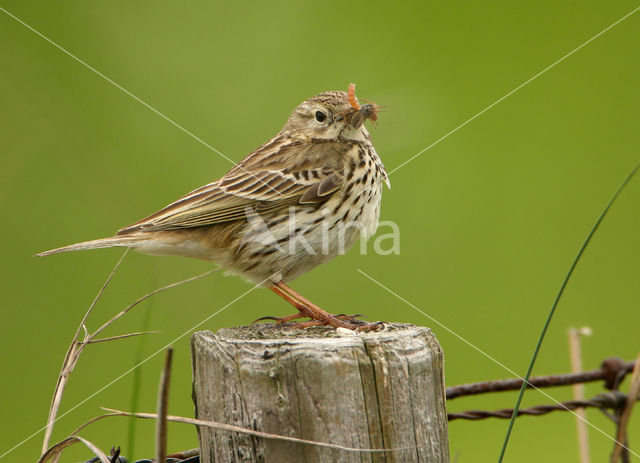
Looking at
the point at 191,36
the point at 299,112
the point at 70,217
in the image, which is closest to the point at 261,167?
the point at 299,112

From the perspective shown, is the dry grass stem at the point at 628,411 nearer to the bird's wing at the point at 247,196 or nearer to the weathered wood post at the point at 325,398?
the weathered wood post at the point at 325,398

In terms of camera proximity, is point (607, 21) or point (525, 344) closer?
point (525, 344)

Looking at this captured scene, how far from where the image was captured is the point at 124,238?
5.16m

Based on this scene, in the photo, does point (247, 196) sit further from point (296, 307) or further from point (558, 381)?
point (558, 381)

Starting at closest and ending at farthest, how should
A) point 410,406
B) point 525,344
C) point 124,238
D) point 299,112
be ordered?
point 410,406
point 124,238
point 299,112
point 525,344

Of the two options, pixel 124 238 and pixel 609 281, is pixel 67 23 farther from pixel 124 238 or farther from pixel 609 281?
pixel 609 281

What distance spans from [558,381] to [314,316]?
1514mm

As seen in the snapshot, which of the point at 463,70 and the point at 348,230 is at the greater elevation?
the point at 463,70

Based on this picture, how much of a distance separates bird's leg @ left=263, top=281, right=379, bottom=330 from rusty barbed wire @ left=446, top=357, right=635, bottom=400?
528 millimetres

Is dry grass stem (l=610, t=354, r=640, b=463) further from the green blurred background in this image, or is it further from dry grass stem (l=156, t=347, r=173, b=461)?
the green blurred background

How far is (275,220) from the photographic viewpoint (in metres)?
5.13

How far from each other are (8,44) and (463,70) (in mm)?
5917

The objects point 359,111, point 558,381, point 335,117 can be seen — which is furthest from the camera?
point 335,117

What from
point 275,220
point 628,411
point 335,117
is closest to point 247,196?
point 275,220
